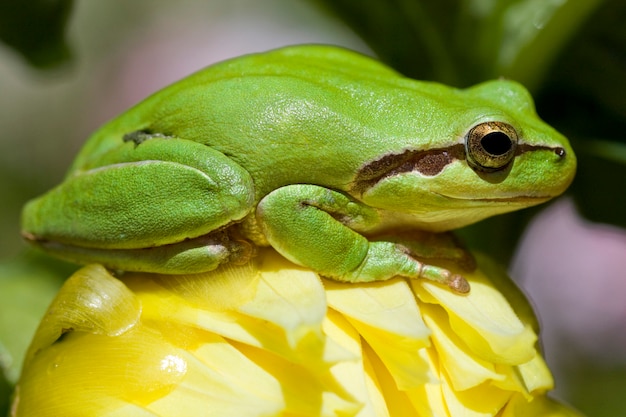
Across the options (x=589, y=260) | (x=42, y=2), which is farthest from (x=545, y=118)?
(x=589, y=260)

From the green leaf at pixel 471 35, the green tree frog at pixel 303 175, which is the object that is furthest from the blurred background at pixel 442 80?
the green tree frog at pixel 303 175

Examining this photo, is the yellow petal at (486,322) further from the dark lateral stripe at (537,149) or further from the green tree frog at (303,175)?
the dark lateral stripe at (537,149)

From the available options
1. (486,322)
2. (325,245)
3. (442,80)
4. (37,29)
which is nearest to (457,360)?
(486,322)

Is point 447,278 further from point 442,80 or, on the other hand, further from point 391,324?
point 442,80

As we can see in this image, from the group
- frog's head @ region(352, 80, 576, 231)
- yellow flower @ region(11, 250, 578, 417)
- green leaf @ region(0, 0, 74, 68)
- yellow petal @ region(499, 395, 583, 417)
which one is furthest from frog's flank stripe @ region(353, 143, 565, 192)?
green leaf @ region(0, 0, 74, 68)

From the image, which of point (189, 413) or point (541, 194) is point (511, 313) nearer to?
point (541, 194)

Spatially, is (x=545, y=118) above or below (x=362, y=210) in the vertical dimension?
above

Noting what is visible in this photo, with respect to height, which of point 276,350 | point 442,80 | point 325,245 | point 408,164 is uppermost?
point 442,80
